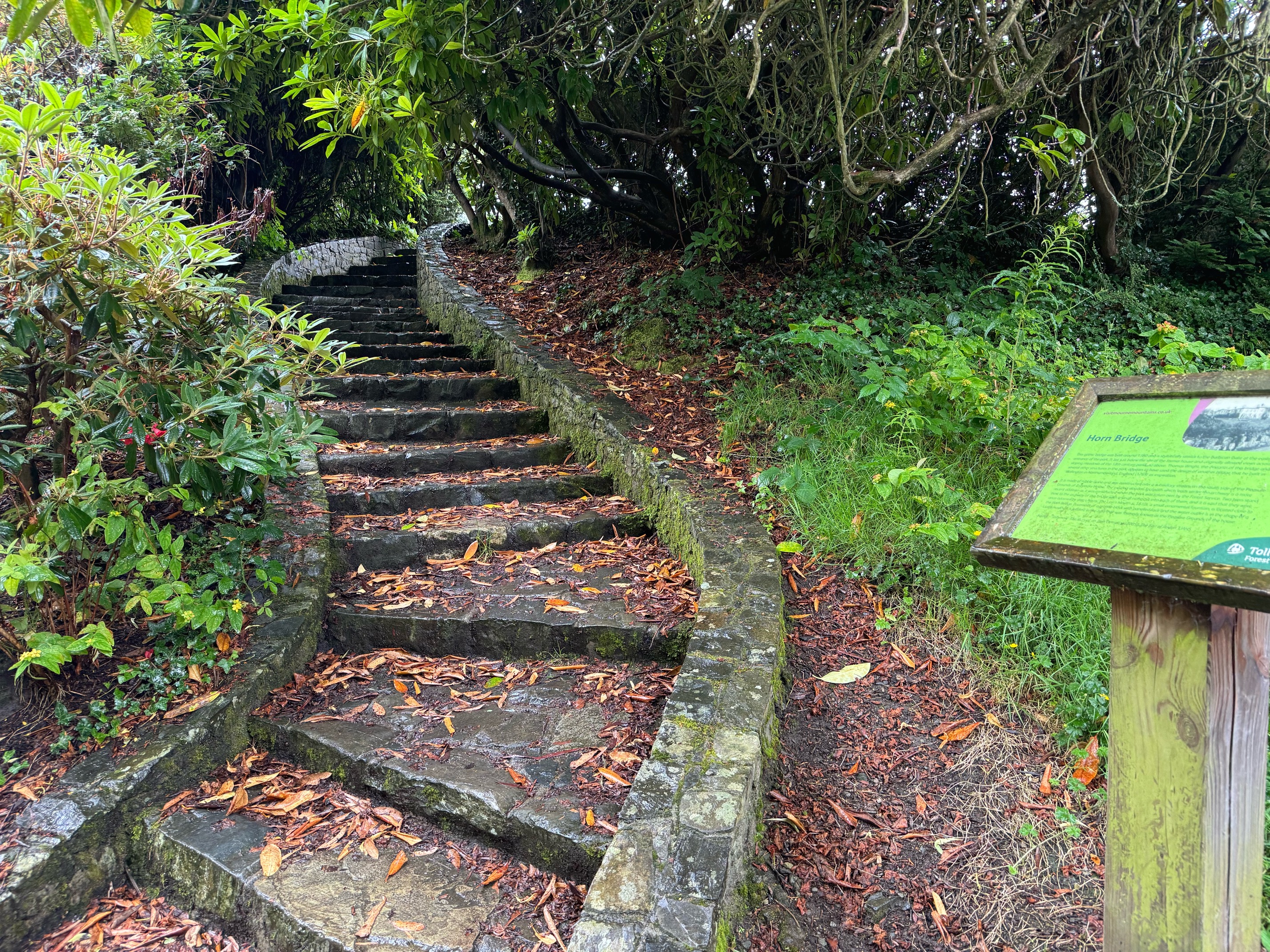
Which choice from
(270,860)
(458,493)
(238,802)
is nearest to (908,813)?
(270,860)

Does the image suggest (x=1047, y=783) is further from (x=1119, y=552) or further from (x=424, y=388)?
(x=424, y=388)

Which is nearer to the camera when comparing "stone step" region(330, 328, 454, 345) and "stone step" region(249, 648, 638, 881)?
"stone step" region(249, 648, 638, 881)

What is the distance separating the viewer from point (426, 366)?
614 cm

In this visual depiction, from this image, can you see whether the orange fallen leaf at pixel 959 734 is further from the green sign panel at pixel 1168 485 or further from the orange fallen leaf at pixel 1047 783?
the green sign panel at pixel 1168 485

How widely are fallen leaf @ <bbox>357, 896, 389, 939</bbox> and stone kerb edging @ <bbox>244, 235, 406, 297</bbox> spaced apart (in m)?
6.35

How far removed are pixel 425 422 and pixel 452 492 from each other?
103 cm

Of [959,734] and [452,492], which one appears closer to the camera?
[959,734]

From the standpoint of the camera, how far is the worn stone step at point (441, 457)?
173 inches

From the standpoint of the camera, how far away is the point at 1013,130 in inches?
249

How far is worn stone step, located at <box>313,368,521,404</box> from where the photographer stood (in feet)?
17.7

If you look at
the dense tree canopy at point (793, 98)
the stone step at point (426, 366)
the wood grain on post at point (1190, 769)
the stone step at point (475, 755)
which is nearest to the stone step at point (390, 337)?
the stone step at point (426, 366)

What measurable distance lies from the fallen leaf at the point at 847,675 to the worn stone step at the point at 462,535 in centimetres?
143

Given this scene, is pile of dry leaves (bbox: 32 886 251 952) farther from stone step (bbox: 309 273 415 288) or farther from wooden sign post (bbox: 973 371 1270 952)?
stone step (bbox: 309 273 415 288)

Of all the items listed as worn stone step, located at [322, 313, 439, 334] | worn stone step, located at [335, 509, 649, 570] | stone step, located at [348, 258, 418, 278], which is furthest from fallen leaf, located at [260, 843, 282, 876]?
stone step, located at [348, 258, 418, 278]
